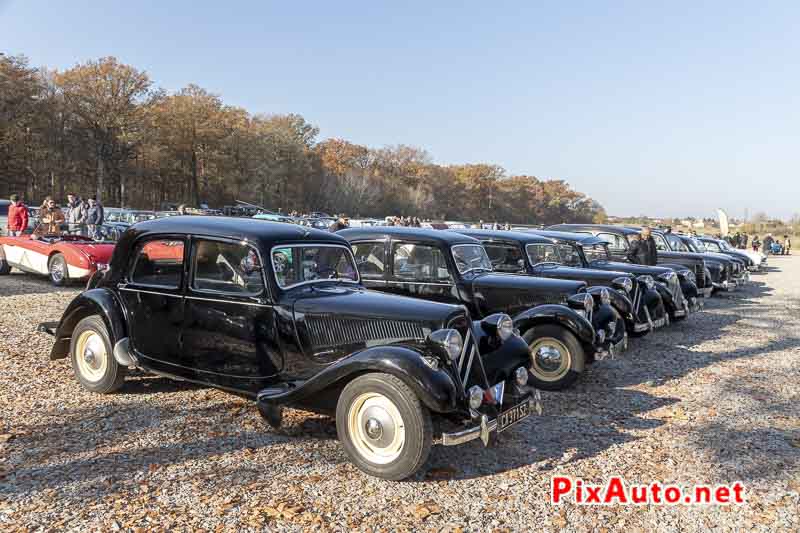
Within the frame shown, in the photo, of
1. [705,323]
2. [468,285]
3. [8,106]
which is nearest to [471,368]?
[468,285]

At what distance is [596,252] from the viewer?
40.6ft

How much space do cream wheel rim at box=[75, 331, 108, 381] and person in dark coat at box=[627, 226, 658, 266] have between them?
11557 mm

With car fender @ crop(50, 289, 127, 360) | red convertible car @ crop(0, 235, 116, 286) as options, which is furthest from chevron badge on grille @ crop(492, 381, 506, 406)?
red convertible car @ crop(0, 235, 116, 286)

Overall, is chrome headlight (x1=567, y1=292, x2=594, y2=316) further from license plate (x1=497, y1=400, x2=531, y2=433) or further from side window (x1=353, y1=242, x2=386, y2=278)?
license plate (x1=497, y1=400, x2=531, y2=433)

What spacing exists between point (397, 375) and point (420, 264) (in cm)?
367

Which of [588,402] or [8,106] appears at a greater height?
[8,106]

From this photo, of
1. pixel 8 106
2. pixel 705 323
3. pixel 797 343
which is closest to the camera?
pixel 797 343

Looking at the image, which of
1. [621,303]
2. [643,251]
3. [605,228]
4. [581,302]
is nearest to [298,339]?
[581,302]

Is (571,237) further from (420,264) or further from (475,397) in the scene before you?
(475,397)

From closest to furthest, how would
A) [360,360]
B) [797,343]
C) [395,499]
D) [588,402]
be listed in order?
[395,499] < [360,360] < [588,402] < [797,343]

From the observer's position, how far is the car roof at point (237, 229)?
16.7ft

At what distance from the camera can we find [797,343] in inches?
402

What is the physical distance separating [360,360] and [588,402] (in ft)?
10.6

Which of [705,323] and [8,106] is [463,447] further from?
[8,106]
